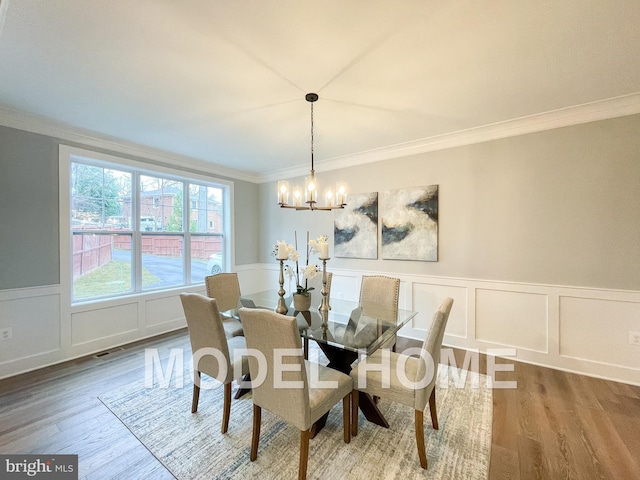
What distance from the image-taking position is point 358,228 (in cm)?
398

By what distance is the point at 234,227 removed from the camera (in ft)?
15.8

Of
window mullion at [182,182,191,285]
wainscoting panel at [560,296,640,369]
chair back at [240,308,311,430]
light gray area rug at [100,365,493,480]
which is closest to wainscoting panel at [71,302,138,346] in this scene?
window mullion at [182,182,191,285]

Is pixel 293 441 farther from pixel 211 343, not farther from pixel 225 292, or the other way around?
pixel 225 292

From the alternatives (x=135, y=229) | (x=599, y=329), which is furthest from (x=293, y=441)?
(x=135, y=229)

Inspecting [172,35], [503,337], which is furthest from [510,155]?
[172,35]

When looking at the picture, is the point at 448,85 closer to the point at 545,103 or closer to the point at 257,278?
the point at 545,103

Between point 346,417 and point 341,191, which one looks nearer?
point 346,417

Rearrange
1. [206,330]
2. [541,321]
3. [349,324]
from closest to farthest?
[206,330] < [349,324] < [541,321]

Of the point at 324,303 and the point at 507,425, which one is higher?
the point at 324,303

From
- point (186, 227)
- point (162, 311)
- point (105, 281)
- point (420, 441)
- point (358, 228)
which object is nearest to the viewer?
point (420, 441)

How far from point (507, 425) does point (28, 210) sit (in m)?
4.75

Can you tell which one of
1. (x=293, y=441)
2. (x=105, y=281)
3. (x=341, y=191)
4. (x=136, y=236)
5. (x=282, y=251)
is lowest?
(x=293, y=441)

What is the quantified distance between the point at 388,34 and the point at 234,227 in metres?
3.91

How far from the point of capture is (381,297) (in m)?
2.73
